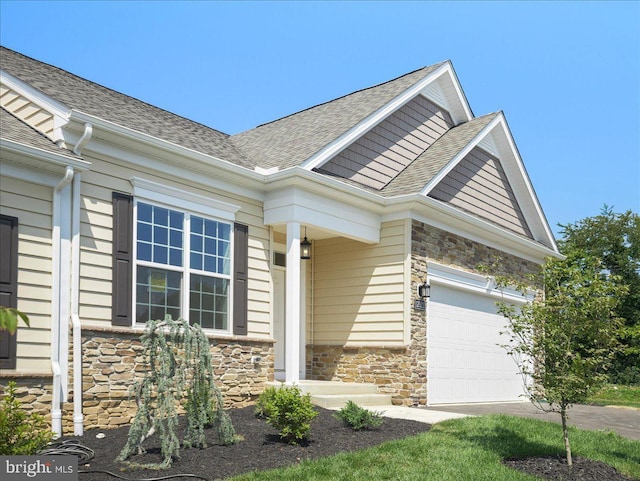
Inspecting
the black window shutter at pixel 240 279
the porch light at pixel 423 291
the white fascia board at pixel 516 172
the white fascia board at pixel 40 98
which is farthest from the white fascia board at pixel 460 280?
the white fascia board at pixel 40 98

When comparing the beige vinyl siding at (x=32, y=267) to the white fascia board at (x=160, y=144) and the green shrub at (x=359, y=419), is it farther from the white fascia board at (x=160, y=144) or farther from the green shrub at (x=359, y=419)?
the green shrub at (x=359, y=419)

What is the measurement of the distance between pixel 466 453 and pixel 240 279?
16.5 ft

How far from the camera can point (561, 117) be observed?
20406mm

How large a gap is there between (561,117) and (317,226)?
11291 mm

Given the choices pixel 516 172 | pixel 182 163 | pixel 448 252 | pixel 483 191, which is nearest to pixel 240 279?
pixel 182 163

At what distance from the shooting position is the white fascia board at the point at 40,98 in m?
9.41

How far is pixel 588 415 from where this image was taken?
43.7 feet

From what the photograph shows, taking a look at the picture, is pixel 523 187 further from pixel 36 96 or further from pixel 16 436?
pixel 16 436

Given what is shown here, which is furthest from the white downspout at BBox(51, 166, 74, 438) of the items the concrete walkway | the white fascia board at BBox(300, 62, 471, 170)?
the concrete walkway

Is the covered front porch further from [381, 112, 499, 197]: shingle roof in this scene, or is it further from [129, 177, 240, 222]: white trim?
[129, 177, 240, 222]: white trim

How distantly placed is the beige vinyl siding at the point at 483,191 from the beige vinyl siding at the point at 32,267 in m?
7.97

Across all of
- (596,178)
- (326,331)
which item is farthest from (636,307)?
(326,331)

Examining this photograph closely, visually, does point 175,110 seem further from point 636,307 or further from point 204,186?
point 636,307

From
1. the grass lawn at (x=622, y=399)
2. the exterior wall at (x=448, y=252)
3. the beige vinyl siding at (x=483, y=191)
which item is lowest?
the grass lawn at (x=622, y=399)
